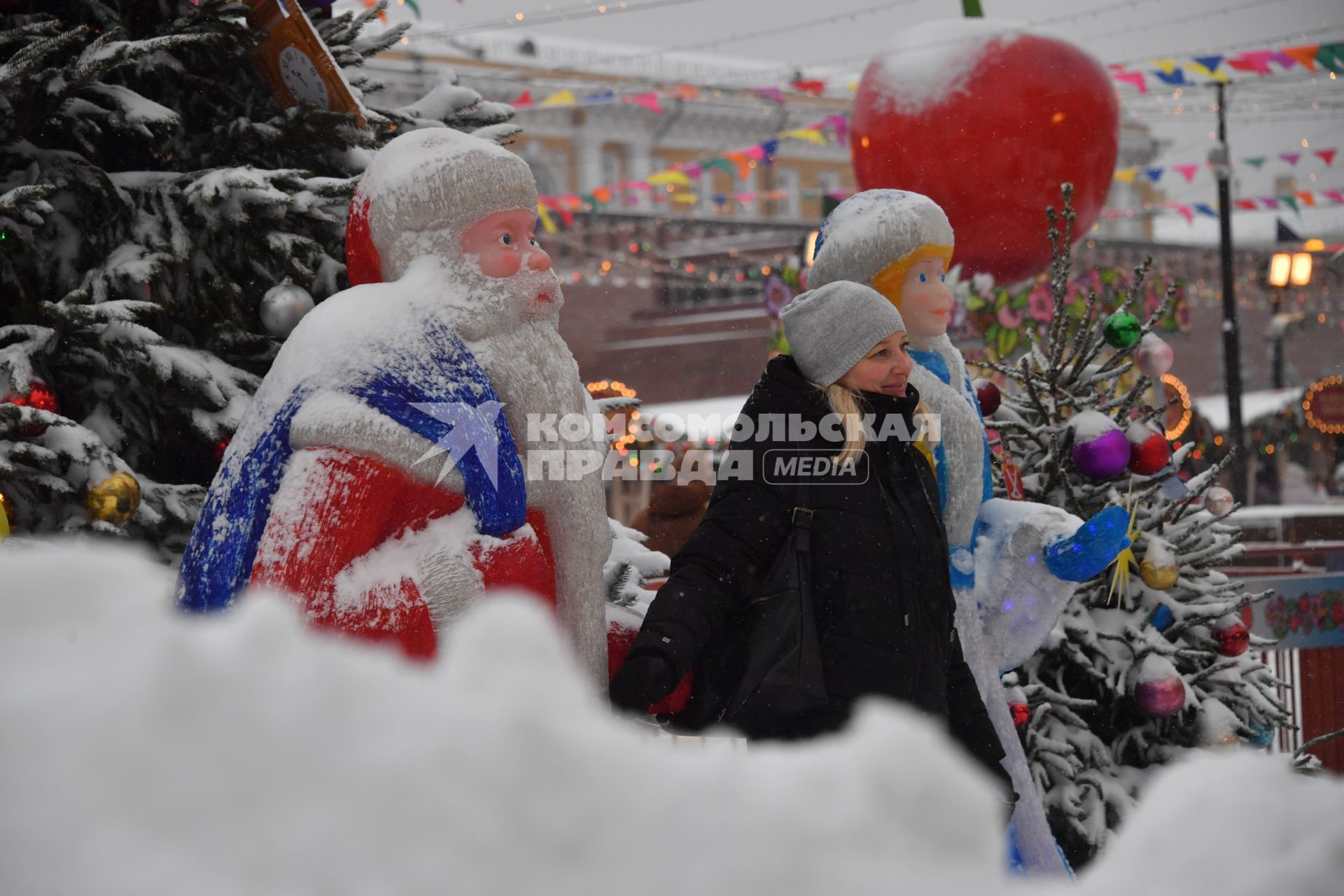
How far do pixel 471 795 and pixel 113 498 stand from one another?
82.9 inches

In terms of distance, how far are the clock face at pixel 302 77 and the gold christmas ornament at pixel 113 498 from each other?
1.01m

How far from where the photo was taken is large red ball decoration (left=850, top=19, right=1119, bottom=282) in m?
5.11

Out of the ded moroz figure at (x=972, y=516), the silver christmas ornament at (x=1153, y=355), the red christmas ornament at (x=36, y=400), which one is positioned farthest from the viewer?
the silver christmas ornament at (x=1153, y=355)

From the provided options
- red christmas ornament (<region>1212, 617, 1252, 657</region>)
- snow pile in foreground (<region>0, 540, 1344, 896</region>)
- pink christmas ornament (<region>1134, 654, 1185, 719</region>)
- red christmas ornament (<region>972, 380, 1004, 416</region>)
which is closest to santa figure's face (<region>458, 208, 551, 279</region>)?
snow pile in foreground (<region>0, 540, 1344, 896</region>)

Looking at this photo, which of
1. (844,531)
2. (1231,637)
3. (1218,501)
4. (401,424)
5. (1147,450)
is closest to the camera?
(401,424)

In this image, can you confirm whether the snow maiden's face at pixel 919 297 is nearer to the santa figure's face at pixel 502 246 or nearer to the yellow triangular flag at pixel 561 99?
the santa figure's face at pixel 502 246

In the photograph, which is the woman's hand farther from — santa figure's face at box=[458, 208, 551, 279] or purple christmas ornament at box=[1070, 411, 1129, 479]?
purple christmas ornament at box=[1070, 411, 1129, 479]

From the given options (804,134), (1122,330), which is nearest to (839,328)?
(1122,330)

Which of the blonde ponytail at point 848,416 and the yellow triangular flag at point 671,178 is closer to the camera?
the blonde ponytail at point 848,416

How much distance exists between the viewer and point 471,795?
707 millimetres

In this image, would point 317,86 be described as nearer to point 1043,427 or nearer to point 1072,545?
point 1072,545

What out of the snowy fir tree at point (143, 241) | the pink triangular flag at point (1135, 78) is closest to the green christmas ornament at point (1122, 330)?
the snowy fir tree at point (143, 241)

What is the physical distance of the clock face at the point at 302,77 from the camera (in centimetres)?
295

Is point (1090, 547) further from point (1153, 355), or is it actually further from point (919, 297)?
point (1153, 355)
